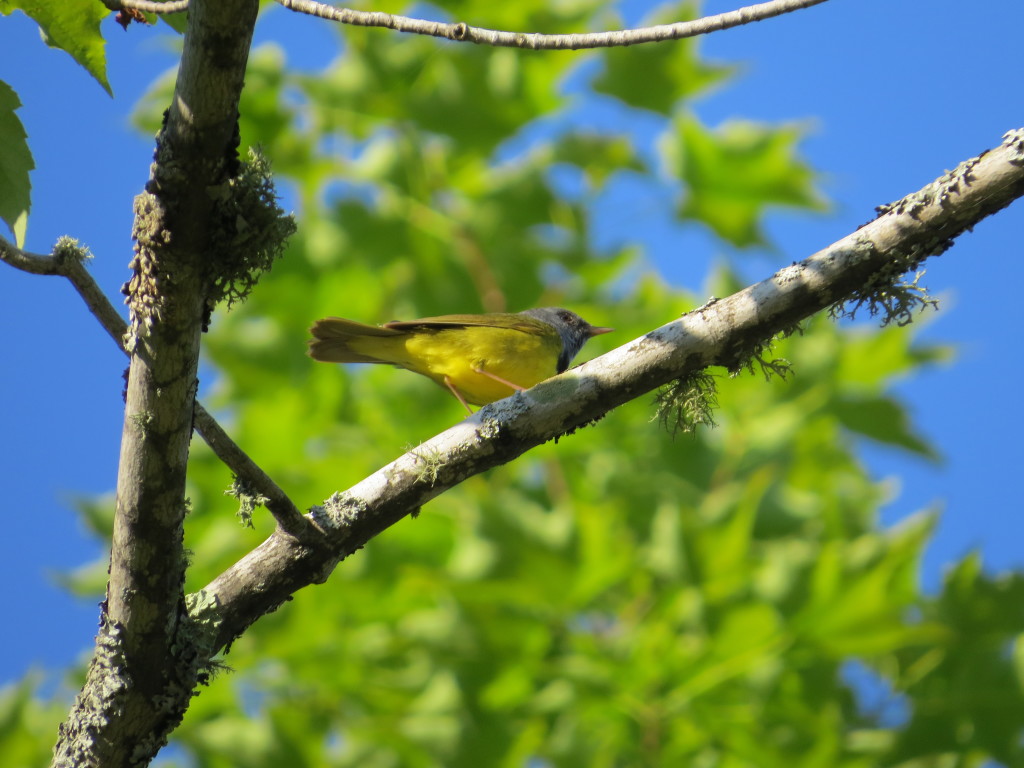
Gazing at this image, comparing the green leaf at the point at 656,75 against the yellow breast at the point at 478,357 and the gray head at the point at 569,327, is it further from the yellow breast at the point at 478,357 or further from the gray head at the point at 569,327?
the yellow breast at the point at 478,357

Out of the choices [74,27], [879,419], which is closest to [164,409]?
[74,27]

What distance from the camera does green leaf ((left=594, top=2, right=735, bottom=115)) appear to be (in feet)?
26.3

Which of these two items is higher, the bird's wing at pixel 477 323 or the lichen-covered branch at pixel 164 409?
the bird's wing at pixel 477 323

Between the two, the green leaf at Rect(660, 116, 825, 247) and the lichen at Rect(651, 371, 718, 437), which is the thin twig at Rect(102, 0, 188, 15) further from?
the green leaf at Rect(660, 116, 825, 247)

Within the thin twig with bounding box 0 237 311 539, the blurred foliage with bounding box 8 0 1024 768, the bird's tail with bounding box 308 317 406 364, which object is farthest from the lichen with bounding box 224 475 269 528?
the blurred foliage with bounding box 8 0 1024 768

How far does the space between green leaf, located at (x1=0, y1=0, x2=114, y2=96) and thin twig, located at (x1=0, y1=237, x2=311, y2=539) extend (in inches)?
17.1

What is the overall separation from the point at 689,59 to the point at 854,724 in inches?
214

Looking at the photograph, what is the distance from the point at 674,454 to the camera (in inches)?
316

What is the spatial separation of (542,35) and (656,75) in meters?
6.12

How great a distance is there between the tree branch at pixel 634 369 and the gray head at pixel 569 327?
350 centimetres

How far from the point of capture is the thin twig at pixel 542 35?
7.70 feet

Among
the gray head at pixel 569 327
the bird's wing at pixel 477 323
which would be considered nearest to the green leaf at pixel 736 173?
the gray head at pixel 569 327

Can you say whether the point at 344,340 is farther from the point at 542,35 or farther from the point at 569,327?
the point at 542,35

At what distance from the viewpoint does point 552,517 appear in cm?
652
